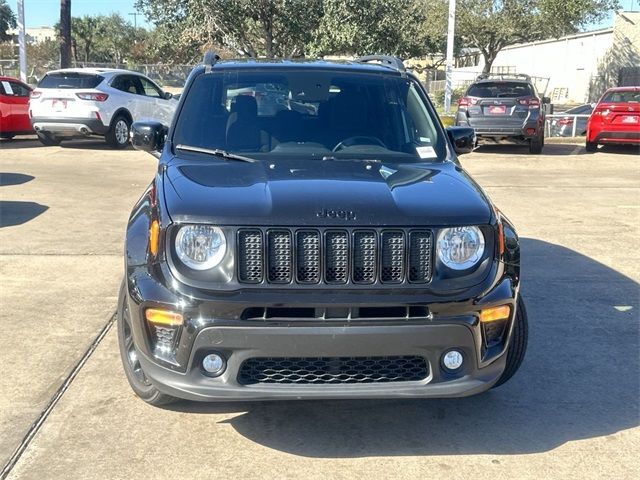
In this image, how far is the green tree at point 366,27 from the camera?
25.2 meters

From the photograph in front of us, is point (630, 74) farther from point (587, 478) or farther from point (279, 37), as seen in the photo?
point (587, 478)

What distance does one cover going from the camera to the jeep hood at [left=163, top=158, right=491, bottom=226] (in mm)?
3508

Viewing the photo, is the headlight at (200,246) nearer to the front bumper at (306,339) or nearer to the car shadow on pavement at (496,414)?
the front bumper at (306,339)

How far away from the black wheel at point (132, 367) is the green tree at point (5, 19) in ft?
244

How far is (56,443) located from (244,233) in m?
1.43

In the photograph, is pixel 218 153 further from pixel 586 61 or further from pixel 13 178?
pixel 586 61

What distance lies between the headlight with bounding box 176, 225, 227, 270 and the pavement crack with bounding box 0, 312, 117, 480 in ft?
4.07

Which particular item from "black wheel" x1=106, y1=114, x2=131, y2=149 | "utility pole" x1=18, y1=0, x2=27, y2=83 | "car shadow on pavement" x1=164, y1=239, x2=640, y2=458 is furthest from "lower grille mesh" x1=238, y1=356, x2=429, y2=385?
"utility pole" x1=18, y1=0, x2=27, y2=83

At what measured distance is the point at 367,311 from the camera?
11.4 ft

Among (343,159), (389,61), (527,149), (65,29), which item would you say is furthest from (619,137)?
(65,29)

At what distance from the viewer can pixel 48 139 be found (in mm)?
16922

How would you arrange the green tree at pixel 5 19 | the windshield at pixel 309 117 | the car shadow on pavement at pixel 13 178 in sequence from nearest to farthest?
the windshield at pixel 309 117
the car shadow on pavement at pixel 13 178
the green tree at pixel 5 19

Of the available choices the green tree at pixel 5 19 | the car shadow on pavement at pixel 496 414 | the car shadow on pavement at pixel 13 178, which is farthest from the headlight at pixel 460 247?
the green tree at pixel 5 19

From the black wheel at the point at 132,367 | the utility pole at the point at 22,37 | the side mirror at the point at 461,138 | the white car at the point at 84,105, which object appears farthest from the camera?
the utility pole at the point at 22,37
